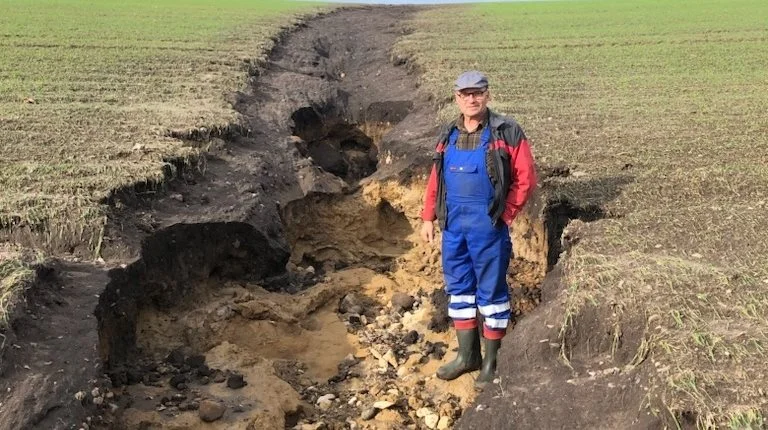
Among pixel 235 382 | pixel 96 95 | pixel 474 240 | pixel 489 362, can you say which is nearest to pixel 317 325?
pixel 235 382

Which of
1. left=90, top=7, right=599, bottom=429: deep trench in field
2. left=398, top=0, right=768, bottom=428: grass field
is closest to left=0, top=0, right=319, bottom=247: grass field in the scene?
left=90, top=7, right=599, bottom=429: deep trench in field

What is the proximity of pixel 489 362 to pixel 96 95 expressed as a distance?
994 centimetres

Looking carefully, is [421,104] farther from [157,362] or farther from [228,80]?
[157,362]

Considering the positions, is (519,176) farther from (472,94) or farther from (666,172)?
(666,172)

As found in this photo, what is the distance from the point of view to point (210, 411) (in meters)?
5.66

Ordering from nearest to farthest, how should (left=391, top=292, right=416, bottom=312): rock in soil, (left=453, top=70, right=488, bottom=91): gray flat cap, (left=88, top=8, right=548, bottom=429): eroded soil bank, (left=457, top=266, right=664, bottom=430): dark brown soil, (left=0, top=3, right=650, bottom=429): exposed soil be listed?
(left=457, top=266, right=664, bottom=430): dark brown soil → (left=0, top=3, right=650, bottom=429): exposed soil → (left=453, top=70, right=488, bottom=91): gray flat cap → (left=88, top=8, right=548, bottom=429): eroded soil bank → (left=391, top=292, right=416, bottom=312): rock in soil

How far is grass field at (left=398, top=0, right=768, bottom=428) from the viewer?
436 centimetres

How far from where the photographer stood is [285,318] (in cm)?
779

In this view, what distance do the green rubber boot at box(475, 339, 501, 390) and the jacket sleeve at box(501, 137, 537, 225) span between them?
110 cm

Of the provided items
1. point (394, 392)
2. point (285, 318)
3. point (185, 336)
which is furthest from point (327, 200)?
point (394, 392)

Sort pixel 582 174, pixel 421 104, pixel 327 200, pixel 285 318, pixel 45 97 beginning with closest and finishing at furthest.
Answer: pixel 285 318 → pixel 582 174 → pixel 327 200 → pixel 45 97 → pixel 421 104

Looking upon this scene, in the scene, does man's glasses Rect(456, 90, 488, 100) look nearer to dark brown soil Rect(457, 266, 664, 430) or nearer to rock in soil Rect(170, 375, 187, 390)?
dark brown soil Rect(457, 266, 664, 430)

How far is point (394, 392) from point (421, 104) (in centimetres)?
859

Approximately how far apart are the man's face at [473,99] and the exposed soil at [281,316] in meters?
1.76
